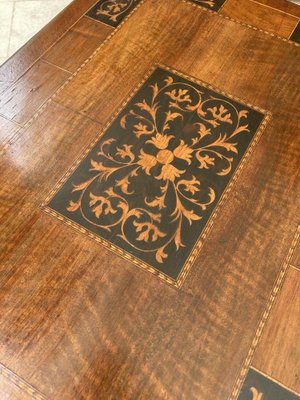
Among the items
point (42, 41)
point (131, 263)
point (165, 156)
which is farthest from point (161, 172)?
point (42, 41)

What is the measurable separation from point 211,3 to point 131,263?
3.56ft

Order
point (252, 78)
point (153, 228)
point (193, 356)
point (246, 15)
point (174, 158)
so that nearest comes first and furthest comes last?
point (193, 356) < point (153, 228) < point (174, 158) < point (252, 78) < point (246, 15)

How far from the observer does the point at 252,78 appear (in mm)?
1426

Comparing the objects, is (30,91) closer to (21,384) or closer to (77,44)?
(77,44)

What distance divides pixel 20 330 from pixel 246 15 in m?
1.33

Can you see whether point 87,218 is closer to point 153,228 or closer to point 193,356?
point 153,228

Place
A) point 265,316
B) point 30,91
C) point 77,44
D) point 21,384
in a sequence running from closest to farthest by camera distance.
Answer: point 21,384 < point 265,316 < point 30,91 < point 77,44

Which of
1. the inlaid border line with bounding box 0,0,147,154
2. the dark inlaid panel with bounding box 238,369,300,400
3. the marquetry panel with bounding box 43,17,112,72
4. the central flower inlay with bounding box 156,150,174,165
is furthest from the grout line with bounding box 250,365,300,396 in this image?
the marquetry panel with bounding box 43,17,112,72

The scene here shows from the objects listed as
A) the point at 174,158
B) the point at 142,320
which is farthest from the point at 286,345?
the point at 174,158

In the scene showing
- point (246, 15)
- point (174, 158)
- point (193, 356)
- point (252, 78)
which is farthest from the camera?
point (246, 15)

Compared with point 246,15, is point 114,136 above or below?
below

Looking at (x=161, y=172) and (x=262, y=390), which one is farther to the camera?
(x=161, y=172)

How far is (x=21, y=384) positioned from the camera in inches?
37.2

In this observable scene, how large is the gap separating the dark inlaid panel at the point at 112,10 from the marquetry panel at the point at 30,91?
289 mm
